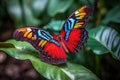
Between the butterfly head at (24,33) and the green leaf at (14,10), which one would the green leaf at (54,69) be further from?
the green leaf at (14,10)

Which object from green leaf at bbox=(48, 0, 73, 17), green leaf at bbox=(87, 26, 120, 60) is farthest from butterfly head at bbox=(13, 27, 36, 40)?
green leaf at bbox=(48, 0, 73, 17)

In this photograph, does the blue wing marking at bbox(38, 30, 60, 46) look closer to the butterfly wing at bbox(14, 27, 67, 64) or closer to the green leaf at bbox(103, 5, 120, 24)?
the butterfly wing at bbox(14, 27, 67, 64)

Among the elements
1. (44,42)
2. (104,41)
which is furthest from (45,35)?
(104,41)

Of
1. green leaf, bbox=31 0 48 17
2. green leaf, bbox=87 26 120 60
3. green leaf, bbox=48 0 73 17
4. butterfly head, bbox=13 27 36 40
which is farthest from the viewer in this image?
green leaf, bbox=31 0 48 17

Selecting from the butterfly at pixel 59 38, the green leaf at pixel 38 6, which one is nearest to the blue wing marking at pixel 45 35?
the butterfly at pixel 59 38

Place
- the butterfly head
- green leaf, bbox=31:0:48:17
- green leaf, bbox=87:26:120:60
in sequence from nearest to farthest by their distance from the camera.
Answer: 1. the butterfly head
2. green leaf, bbox=87:26:120:60
3. green leaf, bbox=31:0:48:17

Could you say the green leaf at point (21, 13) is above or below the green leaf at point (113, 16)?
below

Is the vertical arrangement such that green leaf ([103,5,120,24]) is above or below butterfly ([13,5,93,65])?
below
